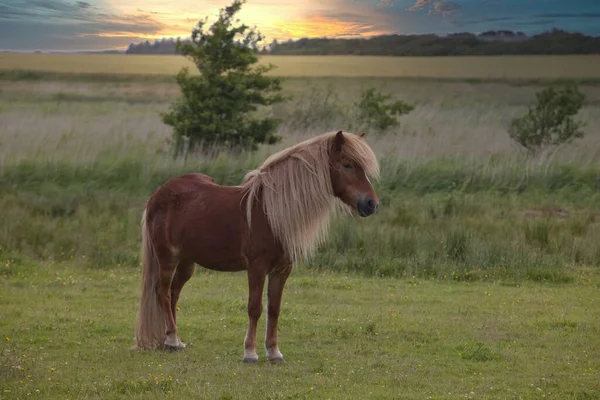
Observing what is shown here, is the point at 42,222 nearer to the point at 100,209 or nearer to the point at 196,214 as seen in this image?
the point at 100,209

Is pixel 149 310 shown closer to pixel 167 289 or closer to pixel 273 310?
pixel 167 289

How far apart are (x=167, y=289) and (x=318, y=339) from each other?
1.71 m

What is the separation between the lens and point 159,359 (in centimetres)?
777

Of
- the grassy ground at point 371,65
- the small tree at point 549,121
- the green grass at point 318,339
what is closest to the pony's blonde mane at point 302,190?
the green grass at point 318,339

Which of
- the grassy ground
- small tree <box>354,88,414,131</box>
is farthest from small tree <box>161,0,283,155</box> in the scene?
the grassy ground

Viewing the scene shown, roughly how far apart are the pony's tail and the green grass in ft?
0.65

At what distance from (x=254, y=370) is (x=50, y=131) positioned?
19484mm

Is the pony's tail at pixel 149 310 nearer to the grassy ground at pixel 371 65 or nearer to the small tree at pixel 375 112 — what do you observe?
the small tree at pixel 375 112

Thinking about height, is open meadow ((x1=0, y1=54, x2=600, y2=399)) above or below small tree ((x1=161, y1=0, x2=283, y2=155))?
below

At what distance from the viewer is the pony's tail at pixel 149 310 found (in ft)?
26.8

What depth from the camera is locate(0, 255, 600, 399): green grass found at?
6.84 metres

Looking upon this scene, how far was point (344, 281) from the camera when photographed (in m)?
12.1

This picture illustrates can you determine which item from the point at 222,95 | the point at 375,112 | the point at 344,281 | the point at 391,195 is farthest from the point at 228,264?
the point at 375,112

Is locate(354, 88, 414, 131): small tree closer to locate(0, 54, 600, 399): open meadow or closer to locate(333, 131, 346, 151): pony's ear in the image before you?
locate(0, 54, 600, 399): open meadow
